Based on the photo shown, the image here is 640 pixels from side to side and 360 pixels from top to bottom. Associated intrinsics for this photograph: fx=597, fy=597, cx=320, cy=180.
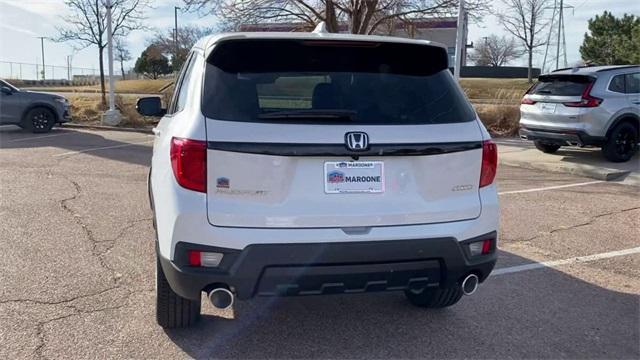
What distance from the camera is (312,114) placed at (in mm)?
3199

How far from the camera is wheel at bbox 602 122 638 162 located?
36.3ft

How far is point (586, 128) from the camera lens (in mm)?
10781

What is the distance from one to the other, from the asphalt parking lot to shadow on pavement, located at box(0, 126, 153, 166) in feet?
15.5

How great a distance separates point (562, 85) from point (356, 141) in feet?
30.7

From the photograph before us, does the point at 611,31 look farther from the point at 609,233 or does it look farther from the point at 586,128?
the point at 609,233

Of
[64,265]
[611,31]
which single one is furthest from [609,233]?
[611,31]

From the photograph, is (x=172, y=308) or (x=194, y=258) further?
(x=172, y=308)

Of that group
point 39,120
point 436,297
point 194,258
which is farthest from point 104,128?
point 194,258

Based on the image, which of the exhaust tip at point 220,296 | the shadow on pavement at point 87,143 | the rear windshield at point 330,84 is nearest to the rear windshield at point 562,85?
the shadow on pavement at point 87,143

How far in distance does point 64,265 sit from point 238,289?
2675 mm

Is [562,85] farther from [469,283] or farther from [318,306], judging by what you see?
[469,283]

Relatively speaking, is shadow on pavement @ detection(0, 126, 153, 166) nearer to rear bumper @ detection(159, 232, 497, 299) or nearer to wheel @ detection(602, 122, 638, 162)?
rear bumper @ detection(159, 232, 497, 299)

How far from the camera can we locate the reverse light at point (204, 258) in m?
3.07

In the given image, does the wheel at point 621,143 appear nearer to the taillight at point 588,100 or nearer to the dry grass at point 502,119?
the taillight at point 588,100
